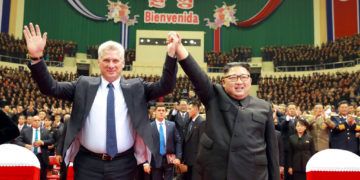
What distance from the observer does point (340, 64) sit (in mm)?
23109

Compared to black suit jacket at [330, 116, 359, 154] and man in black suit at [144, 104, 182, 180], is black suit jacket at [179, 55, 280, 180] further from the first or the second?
black suit jacket at [330, 116, 359, 154]

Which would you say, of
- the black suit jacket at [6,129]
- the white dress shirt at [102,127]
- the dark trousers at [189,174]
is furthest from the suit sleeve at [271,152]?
the dark trousers at [189,174]

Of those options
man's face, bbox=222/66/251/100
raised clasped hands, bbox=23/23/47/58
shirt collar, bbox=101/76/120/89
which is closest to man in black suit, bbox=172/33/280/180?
man's face, bbox=222/66/251/100

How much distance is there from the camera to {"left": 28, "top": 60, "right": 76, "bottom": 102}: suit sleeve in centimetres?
267

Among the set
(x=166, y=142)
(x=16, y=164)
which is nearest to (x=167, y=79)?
(x=16, y=164)

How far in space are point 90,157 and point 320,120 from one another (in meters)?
5.64

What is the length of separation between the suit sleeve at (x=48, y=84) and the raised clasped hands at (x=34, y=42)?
0.06 m

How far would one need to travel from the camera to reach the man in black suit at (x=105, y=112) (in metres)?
2.71

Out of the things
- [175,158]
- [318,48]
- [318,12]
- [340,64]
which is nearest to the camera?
[175,158]

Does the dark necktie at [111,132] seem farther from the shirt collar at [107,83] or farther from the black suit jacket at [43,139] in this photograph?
the black suit jacket at [43,139]

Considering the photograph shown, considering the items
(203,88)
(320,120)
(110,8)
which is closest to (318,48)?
(110,8)

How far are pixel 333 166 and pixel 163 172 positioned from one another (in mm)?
4435

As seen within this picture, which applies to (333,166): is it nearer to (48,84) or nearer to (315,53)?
(48,84)

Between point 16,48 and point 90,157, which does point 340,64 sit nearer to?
point 16,48
